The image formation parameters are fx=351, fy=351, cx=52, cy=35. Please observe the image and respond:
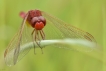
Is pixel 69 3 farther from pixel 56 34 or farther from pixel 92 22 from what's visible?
pixel 56 34

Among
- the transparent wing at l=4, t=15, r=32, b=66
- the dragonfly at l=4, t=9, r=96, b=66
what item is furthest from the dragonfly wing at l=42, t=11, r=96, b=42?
the transparent wing at l=4, t=15, r=32, b=66

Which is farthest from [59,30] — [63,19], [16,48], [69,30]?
[63,19]

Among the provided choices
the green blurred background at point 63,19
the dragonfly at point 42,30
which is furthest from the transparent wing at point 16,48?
the green blurred background at point 63,19

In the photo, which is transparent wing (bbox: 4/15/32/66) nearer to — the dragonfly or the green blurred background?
the dragonfly

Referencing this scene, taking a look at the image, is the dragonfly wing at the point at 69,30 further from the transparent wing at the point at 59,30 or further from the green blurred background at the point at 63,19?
the green blurred background at the point at 63,19

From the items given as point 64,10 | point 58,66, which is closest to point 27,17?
point 58,66
